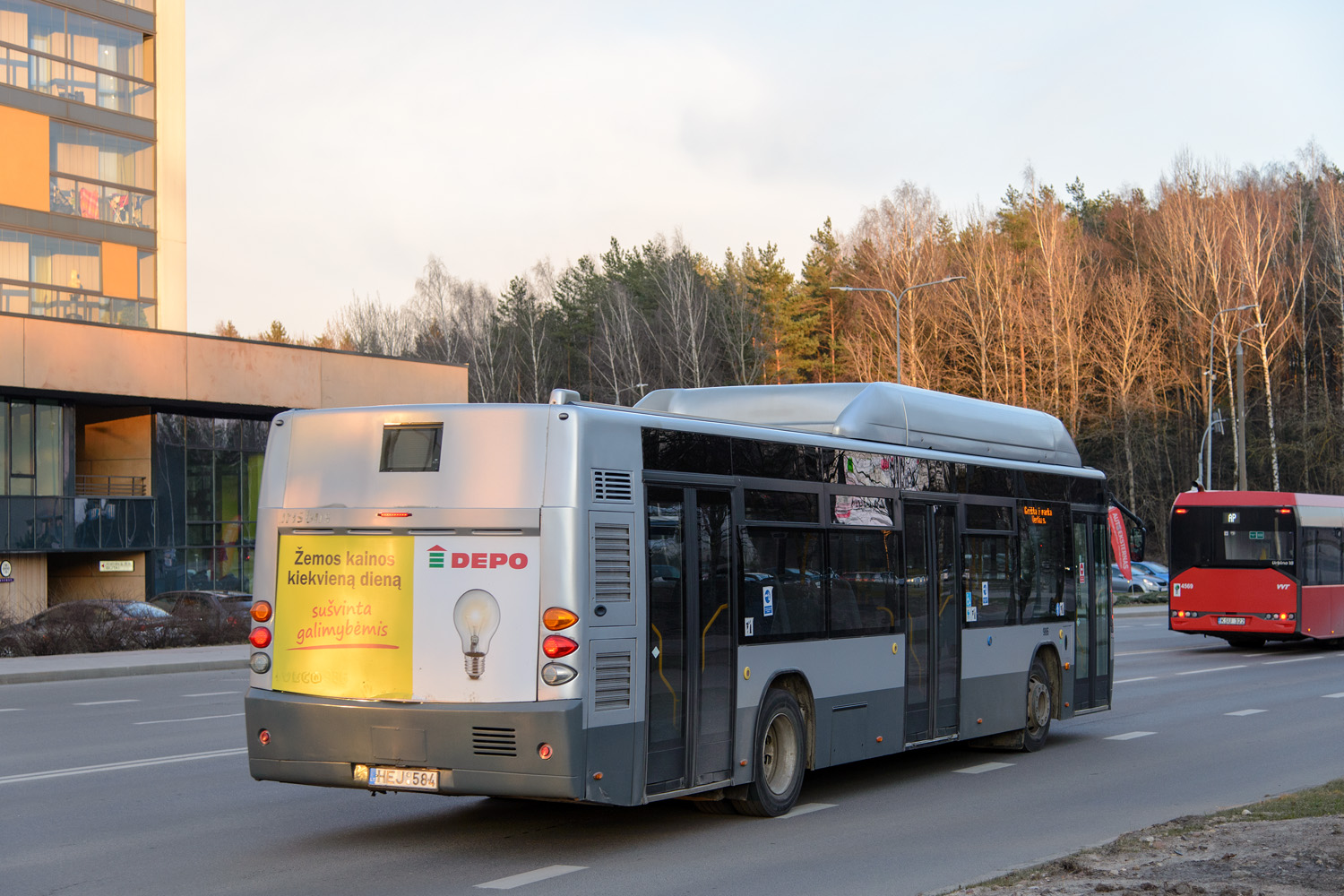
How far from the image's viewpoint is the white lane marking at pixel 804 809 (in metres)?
9.45

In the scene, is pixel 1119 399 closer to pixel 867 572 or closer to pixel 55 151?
pixel 55 151

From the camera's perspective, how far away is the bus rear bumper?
749cm

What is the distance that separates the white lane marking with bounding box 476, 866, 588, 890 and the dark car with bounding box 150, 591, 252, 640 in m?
20.1

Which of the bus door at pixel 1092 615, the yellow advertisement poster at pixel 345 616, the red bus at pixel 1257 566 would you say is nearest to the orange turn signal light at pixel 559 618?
the yellow advertisement poster at pixel 345 616

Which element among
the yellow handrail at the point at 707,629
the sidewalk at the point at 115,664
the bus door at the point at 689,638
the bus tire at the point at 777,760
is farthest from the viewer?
the sidewalk at the point at 115,664

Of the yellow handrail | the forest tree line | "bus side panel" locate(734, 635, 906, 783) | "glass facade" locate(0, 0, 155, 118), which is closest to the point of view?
the yellow handrail

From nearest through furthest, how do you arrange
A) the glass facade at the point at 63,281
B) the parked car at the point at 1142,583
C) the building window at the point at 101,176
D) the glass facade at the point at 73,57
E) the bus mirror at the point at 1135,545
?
1. the bus mirror at the point at 1135,545
2. the glass facade at the point at 63,281
3. the glass facade at the point at 73,57
4. the building window at the point at 101,176
5. the parked car at the point at 1142,583

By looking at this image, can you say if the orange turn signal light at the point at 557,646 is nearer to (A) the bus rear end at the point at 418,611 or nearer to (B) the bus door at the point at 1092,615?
(A) the bus rear end at the point at 418,611

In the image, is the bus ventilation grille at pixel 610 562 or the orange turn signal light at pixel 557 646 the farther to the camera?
the bus ventilation grille at pixel 610 562

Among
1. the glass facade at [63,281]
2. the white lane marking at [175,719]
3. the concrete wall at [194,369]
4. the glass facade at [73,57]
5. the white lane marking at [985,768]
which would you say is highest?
the glass facade at [73,57]

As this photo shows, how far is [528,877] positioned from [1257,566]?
2205cm

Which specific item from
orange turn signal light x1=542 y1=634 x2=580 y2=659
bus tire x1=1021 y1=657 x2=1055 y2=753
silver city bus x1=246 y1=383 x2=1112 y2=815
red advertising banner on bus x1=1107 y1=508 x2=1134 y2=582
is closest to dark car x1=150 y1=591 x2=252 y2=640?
red advertising banner on bus x1=1107 y1=508 x2=1134 y2=582

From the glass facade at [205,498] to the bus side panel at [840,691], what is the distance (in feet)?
101

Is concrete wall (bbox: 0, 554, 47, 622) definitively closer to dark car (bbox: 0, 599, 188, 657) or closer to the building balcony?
the building balcony
